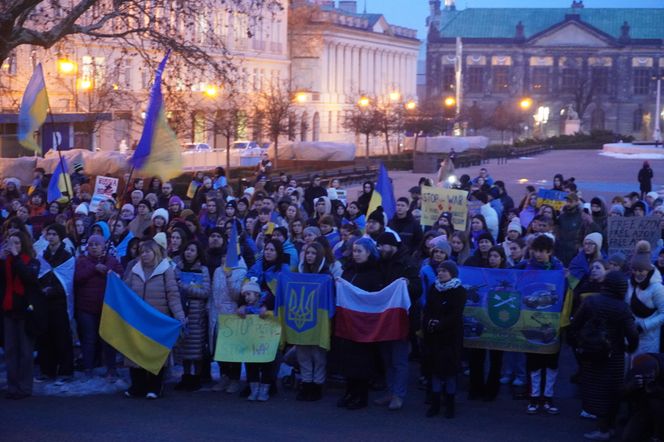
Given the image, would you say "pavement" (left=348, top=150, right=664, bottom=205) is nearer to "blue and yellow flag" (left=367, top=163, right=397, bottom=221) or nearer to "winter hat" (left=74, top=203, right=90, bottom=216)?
"blue and yellow flag" (left=367, top=163, right=397, bottom=221)

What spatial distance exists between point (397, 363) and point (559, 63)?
11793 cm

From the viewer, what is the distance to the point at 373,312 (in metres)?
10.9

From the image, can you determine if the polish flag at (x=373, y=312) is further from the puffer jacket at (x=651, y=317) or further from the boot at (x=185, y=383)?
the puffer jacket at (x=651, y=317)

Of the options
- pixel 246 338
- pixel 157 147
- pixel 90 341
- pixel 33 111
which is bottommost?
pixel 90 341

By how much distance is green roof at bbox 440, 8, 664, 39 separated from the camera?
5030 inches

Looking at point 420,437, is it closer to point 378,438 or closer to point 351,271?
point 378,438

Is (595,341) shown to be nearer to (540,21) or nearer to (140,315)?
(140,315)

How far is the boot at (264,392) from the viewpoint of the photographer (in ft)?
36.3

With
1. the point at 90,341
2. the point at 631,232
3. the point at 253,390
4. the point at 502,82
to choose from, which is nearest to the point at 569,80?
the point at 502,82

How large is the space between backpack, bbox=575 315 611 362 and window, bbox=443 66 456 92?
119 meters

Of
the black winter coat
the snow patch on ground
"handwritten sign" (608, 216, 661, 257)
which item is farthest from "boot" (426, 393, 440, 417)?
the snow patch on ground

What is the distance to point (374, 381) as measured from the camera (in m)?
11.7

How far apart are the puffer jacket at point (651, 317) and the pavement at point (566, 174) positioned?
26.8 meters

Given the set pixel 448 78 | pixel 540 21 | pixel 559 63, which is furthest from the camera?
pixel 540 21
